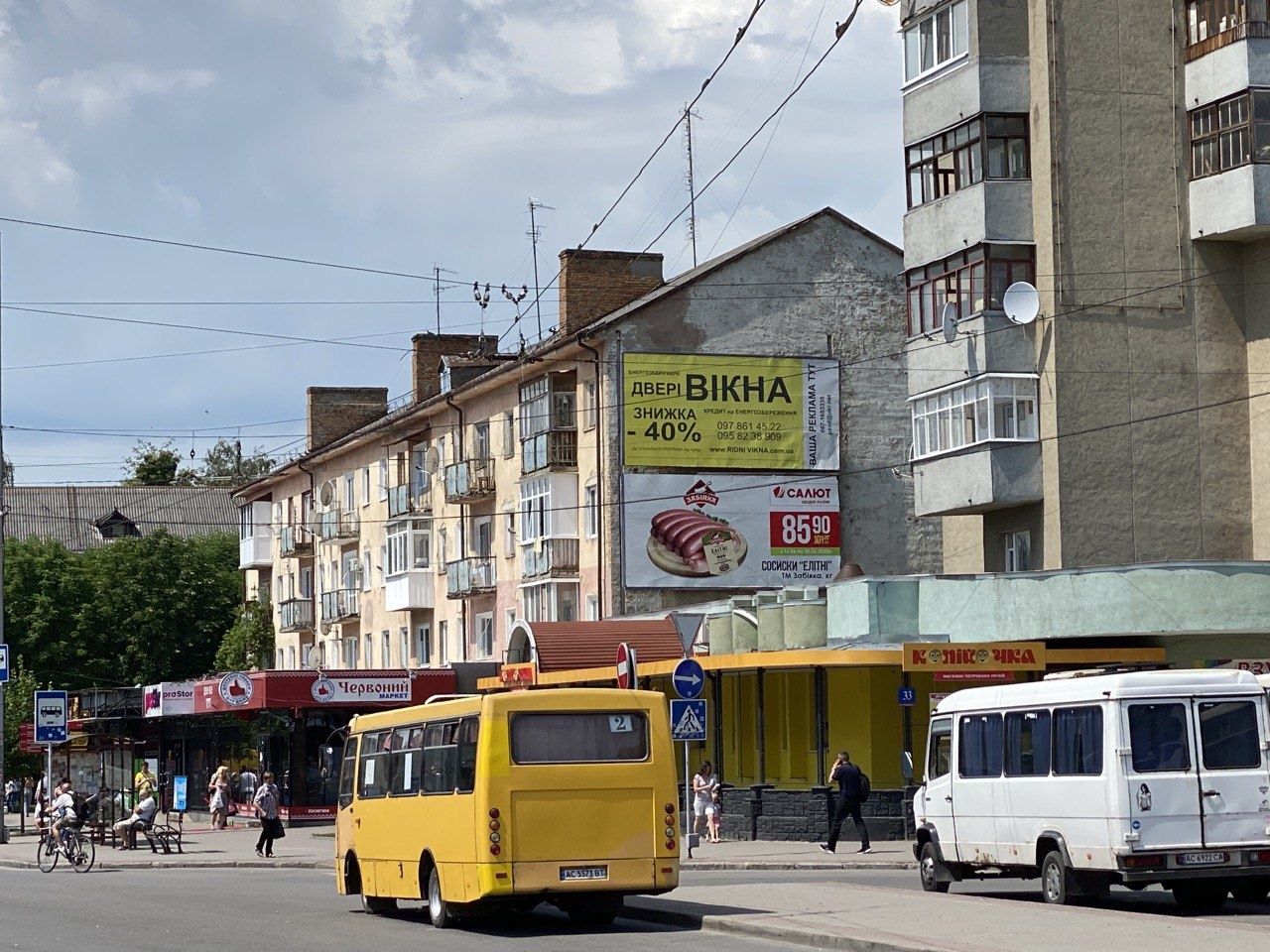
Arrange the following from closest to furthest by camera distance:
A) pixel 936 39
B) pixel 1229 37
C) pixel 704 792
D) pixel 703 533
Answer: pixel 704 792
pixel 1229 37
pixel 936 39
pixel 703 533

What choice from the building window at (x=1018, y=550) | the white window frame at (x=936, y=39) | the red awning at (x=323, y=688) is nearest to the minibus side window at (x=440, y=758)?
the building window at (x=1018, y=550)

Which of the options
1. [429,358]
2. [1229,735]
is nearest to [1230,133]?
[1229,735]

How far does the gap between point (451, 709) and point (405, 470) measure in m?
43.8

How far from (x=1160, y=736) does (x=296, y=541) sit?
5705cm

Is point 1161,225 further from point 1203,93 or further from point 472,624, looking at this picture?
point 472,624

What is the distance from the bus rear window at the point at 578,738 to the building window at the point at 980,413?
1920 cm

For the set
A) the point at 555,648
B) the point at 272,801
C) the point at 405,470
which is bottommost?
the point at 272,801

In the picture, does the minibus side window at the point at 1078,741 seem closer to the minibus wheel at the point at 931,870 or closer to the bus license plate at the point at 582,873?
the minibus wheel at the point at 931,870

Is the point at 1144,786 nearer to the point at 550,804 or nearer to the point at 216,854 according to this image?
the point at 550,804

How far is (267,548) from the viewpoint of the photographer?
78125 millimetres

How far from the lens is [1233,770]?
19719 millimetres

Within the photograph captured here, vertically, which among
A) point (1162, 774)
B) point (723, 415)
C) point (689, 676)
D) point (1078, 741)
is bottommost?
point (1162, 774)

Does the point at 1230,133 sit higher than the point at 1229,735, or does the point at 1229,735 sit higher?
the point at 1230,133

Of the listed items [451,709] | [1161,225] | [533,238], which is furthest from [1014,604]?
[533,238]
